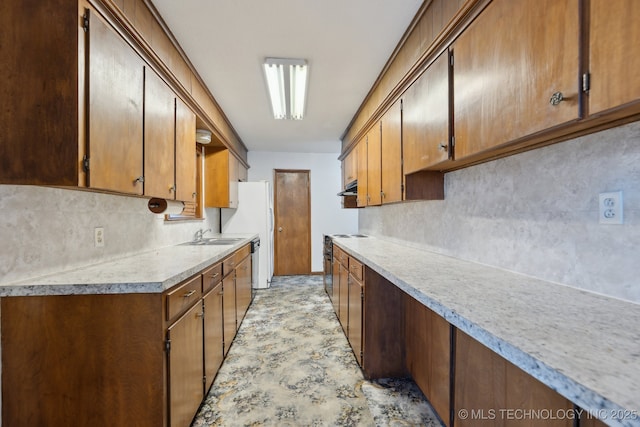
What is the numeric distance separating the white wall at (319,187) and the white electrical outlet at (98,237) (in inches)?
153

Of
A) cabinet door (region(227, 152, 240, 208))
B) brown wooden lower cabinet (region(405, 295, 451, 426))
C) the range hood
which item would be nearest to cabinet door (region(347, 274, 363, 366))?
brown wooden lower cabinet (region(405, 295, 451, 426))

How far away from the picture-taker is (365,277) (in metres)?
2.08

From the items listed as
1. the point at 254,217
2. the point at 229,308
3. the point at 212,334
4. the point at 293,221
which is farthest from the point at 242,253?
the point at 293,221

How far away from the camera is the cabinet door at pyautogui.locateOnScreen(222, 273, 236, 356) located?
235cm

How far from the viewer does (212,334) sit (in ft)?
6.55

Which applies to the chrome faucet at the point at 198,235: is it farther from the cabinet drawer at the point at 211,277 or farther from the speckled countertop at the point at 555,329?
the speckled countertop at the point at 555,329

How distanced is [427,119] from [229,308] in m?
2.16

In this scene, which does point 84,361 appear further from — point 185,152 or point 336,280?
point 336,280

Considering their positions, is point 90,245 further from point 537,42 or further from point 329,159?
point 329,159

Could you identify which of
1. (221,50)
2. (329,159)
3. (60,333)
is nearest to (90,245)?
(60,333)

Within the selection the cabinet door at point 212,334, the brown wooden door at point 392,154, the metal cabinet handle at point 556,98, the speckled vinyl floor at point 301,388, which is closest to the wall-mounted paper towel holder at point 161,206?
the cabinet door at point 212,334

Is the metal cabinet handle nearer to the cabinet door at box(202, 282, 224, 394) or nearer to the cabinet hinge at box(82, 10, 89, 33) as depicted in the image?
the cabinet hinge at box(82, 10, 89, 33)

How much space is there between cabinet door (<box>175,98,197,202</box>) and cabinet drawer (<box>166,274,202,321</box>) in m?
0.78

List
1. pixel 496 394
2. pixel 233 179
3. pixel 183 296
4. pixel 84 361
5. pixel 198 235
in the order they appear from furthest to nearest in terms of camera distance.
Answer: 1. pixel 233 179
2. pixel 198 235
3. pixel 183 296
4. pixel 84 361
5. pixel 496 394
